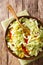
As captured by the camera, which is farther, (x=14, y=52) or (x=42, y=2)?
(x=42, y=2)

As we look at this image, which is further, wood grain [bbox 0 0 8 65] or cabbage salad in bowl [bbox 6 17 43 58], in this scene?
wood grain [bbox 0 0 8 65]

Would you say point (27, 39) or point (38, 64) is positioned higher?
point (27, 39)

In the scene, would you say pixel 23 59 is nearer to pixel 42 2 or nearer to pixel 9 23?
pixel 9 23

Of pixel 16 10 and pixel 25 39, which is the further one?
pixel 16 10

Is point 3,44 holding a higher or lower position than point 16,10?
lower

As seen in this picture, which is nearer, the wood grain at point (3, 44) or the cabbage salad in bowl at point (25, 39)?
the cabbage salad in bowl at point (25, 39)

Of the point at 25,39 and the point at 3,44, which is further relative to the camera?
the point at 3,44

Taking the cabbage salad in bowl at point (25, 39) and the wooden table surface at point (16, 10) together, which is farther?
the wooden table surface at point (16, 10)

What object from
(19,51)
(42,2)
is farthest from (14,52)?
(42,2)
